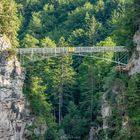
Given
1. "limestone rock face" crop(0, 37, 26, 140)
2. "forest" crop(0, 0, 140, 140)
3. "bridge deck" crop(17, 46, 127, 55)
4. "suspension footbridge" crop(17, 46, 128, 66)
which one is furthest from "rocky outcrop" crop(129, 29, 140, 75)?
"limestone rock face" crop(0, 37, 26, 140)

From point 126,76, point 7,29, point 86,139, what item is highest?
point 7,29

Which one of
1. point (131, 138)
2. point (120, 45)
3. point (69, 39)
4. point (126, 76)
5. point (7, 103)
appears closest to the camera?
point (131, 138)

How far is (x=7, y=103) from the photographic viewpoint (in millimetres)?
79688

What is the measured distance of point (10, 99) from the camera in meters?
79.9

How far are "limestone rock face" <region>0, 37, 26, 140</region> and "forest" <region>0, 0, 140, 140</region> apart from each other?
1.56 meters

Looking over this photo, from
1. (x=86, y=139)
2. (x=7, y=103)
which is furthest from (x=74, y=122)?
(x=7, y=103)

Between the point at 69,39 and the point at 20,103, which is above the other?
the point at 69,39

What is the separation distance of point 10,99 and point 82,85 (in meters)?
12.0

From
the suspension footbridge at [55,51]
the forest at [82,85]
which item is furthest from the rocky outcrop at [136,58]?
the suspension footbridge at [55,51]

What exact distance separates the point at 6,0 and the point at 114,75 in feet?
55.8

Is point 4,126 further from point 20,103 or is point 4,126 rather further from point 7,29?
point 7,29

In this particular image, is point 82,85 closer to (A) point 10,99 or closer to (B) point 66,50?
(B) point 66,50

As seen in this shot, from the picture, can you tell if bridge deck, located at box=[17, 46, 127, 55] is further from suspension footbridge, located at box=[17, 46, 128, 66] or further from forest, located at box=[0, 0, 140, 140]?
forest, located at box=[0, 0, 140, 140]

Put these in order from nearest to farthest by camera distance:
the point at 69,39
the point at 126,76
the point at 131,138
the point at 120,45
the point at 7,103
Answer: the point at 131,138 < the point at 126,76 < the point at 7,103 < the point at 120,45 < the point at 69,39
